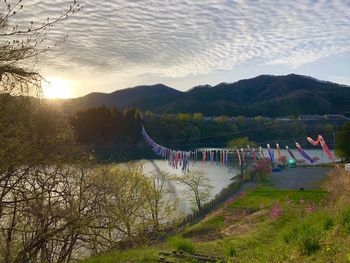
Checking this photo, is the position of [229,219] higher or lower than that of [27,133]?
lower

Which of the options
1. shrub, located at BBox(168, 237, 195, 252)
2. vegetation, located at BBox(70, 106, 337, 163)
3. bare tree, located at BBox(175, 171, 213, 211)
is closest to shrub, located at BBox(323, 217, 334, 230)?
Answer: shrub, located at BBox(168, 237, 195, 252)

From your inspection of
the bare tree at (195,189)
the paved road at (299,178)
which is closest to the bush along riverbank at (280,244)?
the bare tree at (195,189)

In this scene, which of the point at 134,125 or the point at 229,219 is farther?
the point at 134,125

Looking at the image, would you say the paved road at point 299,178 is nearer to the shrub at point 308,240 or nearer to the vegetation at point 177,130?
the vegetation at point 177,130

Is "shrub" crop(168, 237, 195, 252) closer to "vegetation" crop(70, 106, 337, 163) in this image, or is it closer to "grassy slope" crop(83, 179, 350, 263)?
"grassy slope" crop(83, 179, 350, 263)

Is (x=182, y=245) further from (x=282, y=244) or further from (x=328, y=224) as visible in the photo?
(x=328, y=224)

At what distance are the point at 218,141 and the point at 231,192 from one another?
76.6 metres

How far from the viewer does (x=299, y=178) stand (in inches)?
1879

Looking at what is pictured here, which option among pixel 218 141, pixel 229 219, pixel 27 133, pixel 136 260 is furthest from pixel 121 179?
pixel 218 141

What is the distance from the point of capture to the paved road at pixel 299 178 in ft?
139

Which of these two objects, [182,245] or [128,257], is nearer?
[128,257]

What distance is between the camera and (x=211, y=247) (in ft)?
41.3

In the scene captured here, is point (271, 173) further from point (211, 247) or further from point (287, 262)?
point (287, 262)

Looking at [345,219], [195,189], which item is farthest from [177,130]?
[345,219]
